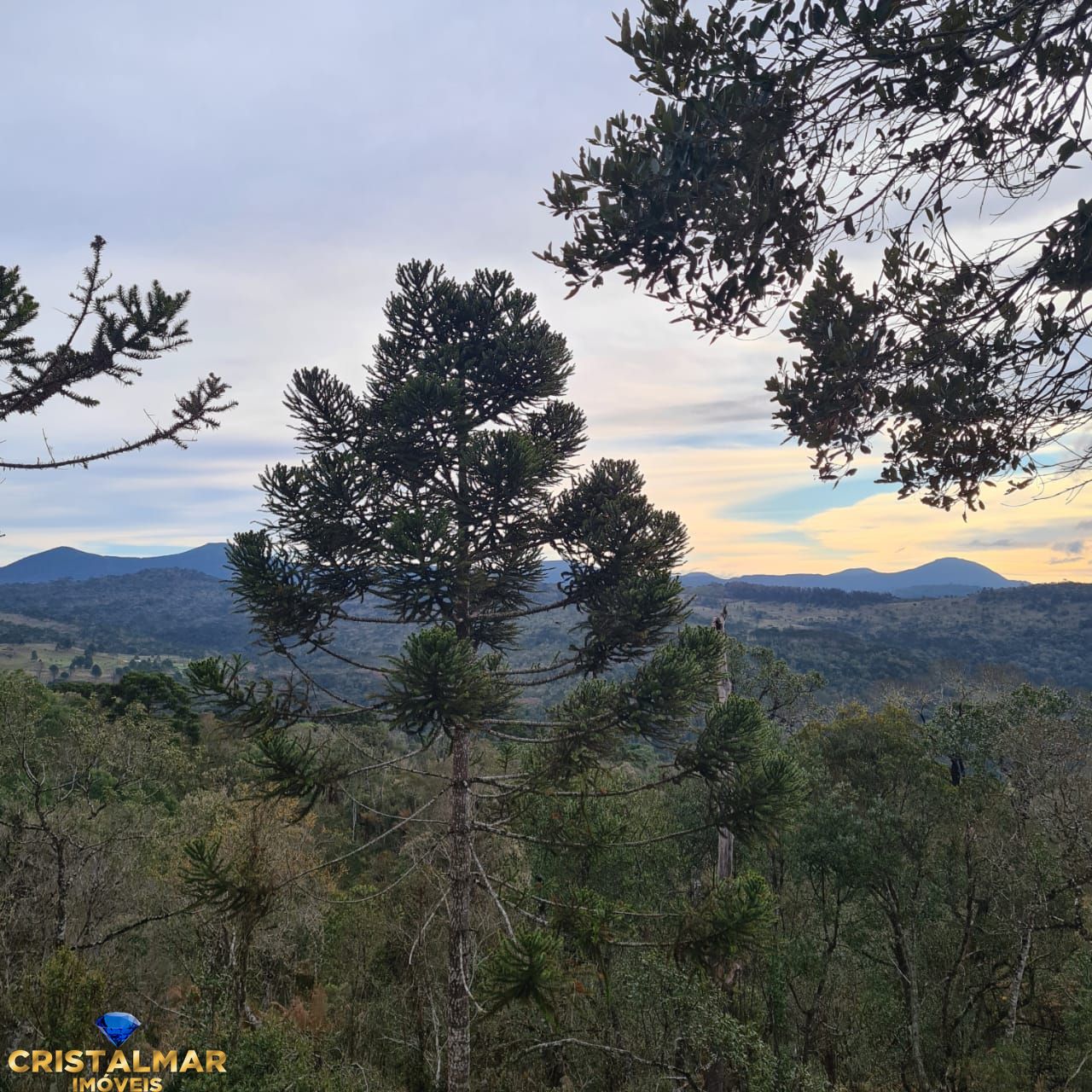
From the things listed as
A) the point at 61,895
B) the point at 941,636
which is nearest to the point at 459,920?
the point at 61,895

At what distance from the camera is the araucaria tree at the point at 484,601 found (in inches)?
308

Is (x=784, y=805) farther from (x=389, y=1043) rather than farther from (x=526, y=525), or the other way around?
(x=389, y=1043)

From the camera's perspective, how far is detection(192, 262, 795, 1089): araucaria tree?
25.7 feet

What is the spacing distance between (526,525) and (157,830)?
66.0 ft

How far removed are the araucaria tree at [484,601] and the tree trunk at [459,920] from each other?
0.03m

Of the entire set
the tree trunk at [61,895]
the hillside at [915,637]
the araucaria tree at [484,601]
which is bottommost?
the hillside at [915,637]

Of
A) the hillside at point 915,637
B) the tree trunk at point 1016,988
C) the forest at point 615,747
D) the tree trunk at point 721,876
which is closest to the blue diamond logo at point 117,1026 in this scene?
the forest at point 615,747

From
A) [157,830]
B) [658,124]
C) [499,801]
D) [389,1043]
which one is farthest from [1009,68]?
[157,830]

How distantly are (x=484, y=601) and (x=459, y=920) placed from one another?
14.3ft

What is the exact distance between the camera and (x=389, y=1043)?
1736cm

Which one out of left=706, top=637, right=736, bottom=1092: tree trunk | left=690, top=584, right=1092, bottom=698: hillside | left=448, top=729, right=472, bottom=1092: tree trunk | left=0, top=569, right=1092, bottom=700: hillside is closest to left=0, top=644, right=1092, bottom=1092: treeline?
left=706, top=637, right=736, bottom=1092: tree trunk

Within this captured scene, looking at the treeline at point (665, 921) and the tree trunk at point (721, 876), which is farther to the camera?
the treeline at point (665, 921)

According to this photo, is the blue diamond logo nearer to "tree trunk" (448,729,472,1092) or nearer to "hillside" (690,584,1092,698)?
"tree trunk" (448,729,472,1092)

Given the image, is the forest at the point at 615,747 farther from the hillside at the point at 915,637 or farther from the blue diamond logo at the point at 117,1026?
the hillside at the point at 915,637
